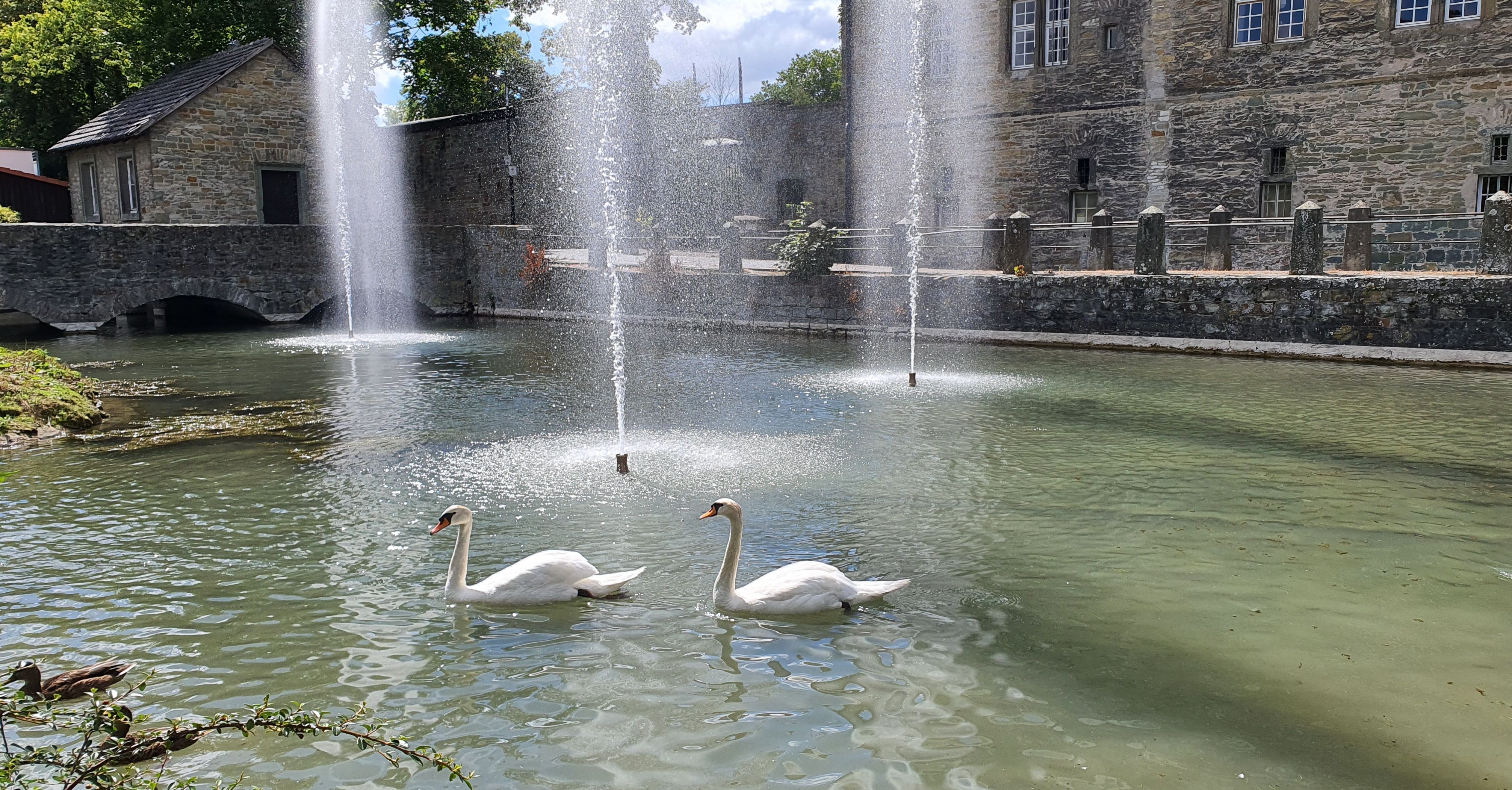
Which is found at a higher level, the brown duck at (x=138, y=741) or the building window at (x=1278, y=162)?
the building window at (x=1278, y=162)

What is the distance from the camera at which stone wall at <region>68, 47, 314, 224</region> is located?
28.7m

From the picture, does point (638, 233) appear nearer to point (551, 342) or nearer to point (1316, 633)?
point (551, 342)

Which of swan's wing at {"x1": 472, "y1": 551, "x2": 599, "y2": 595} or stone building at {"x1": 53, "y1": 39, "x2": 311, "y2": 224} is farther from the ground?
stone building at {"x1": 53, "y1": 39, "x2": 311, "y2": 224}

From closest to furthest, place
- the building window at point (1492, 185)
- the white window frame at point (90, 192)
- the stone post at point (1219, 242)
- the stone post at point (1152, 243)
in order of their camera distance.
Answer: the stone post at point (1152, 243)
the stone post at point (1219, 242)
the building window at point (1492, 185)
the white window frame at point (90, 192)

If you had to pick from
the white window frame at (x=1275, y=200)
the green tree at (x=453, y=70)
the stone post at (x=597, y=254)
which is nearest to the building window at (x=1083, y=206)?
the white window frame at (x=1275, y=200)

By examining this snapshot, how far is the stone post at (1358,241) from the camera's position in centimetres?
1823

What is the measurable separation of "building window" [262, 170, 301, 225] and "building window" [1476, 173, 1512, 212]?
2859 cm

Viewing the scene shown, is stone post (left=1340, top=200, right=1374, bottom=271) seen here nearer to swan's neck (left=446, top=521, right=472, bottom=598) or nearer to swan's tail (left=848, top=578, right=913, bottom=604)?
swan's tail (left=848, top=578, right=913, bottom=604)

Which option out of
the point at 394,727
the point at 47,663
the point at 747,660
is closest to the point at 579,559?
the point at 747,660

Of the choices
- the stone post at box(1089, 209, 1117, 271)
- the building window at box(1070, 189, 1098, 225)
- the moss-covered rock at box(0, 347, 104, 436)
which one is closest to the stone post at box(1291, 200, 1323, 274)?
the stone post at box(1089, 209, 1117, 271)

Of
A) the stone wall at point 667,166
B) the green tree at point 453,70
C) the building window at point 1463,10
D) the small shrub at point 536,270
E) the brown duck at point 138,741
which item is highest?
the green tree at point 453,70

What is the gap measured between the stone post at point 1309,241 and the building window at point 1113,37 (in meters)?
9.55

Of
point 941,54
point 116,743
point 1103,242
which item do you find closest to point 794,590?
point 116,743

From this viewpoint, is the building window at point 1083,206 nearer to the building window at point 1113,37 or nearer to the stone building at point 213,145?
the building window at point 1113,37
